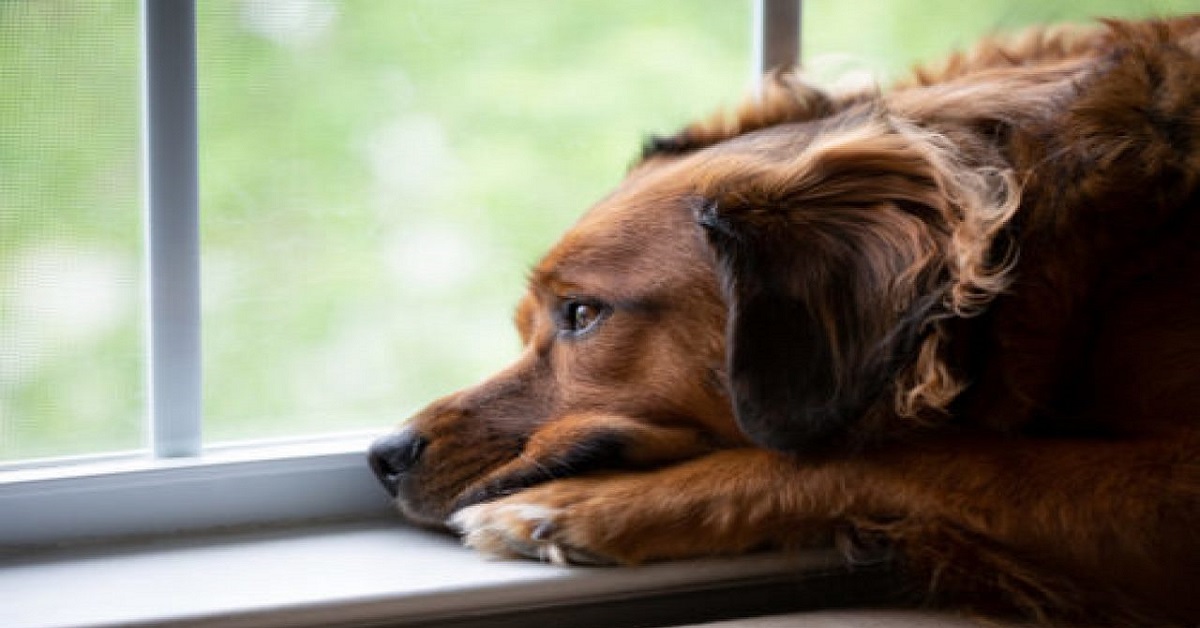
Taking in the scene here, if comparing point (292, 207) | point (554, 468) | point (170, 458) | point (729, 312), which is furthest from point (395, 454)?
point (729, 312)

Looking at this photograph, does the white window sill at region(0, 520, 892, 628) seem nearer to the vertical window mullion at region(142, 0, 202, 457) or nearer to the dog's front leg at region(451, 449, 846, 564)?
the dog's front leg at region(451, 449, 846, 564)

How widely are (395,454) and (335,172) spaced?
487 mm

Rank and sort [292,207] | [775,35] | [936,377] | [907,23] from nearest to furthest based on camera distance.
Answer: [936,377]
[292,207]
[775,35]
[907,23]

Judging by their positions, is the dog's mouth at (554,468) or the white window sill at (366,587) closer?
the white window sill at (366,587)

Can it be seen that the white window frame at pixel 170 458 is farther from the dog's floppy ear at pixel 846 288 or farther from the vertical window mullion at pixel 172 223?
the dog's floppy ear at pixel 846 288

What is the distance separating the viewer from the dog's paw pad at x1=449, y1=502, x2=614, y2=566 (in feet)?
6.26

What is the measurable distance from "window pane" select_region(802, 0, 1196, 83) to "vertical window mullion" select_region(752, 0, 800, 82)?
0.03 meters

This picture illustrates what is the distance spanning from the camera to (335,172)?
223 cm

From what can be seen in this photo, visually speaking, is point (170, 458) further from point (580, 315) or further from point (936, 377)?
point (936, 377)

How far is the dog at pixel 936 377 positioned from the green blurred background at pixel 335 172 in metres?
0.33

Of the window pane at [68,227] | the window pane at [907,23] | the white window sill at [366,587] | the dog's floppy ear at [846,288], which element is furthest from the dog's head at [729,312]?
the window pane at [68,227]

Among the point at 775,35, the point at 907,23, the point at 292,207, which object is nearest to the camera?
the point at 292,207

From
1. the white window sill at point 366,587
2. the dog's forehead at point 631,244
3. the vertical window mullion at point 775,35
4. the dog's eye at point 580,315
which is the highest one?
the vertical window mullion at point 775,35

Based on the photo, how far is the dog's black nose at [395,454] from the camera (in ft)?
6.71
